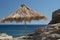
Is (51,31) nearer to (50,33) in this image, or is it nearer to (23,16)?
(50,33)

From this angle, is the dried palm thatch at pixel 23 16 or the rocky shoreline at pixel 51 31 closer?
the rocky shoreline at pixel 51 31

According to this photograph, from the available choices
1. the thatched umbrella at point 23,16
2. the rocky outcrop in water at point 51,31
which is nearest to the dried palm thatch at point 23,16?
the thatched umbrella at point 23,16

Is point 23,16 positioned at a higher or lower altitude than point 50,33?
higher

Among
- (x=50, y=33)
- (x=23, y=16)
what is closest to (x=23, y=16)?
(x=23, y=16)

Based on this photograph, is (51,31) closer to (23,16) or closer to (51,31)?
(51,31)

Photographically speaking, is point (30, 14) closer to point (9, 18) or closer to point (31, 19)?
point (31, 19)

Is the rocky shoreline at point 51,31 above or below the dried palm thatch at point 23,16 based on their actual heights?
below

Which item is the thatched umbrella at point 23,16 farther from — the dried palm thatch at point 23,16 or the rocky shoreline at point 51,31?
the rocky shoreline at point 51,31

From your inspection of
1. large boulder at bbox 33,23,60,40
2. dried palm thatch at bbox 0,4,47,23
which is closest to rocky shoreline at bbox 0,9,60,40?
large boulder at bbox 33,23,60,40

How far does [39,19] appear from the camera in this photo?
11141mm

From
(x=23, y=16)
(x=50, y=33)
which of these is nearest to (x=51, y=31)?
(x=50, y=33)

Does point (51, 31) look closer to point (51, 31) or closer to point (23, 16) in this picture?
point (51, 31)

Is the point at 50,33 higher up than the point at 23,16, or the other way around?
the point at 23,16

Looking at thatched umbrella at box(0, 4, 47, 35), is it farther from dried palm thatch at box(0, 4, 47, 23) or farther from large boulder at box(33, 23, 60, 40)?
large boulder at box(33, 23, 60, 40)
